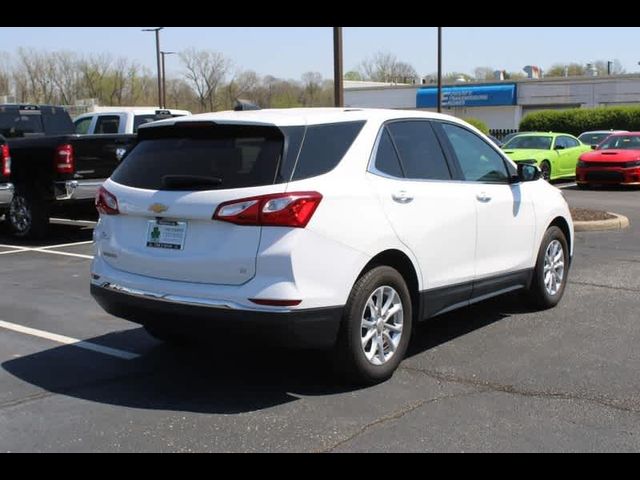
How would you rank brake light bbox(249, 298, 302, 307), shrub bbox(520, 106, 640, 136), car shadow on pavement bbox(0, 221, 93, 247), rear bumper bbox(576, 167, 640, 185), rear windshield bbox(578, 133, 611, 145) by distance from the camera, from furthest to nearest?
1. shrub bbox(520, 106, 640, 136)
2. rear windshield bbox(578, 133, 611, 145)
3. rear bumper bbox(576, 167, 640, 185)
4. car shadow on pavement bbox(0, 221, 93, 247)
5. brake light bbox(249, 298, 302, 307)

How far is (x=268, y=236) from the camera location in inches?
171

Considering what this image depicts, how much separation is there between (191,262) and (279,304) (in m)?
0.63

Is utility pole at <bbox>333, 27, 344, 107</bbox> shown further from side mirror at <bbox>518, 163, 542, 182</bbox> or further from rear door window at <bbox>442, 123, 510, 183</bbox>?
rear door window at <bbox>442, 123, 510, 183</bbox>

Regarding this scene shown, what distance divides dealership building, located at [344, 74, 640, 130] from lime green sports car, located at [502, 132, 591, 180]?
32169 mm

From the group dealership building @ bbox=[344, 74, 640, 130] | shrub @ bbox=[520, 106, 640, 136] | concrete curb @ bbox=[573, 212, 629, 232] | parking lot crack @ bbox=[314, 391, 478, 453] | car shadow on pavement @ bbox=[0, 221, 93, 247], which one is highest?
dealership building @ bbox=[344, 74, 640, 130]

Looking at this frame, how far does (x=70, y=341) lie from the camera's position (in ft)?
19.6

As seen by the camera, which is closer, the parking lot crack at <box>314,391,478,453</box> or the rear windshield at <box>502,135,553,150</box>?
the parking lot crack at <box>314,391,478,453</box>

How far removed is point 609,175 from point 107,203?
55.4 ft

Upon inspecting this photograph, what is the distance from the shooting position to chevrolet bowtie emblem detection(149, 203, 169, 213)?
15.3ft

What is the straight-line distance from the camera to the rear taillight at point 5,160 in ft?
38.3

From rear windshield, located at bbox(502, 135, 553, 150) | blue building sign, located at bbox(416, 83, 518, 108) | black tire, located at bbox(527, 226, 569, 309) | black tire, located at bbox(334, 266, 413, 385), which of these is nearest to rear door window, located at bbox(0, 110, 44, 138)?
black tire, located at bbox(527, 226, 569, 309)

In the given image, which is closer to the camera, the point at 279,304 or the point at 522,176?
the point at 279,304
